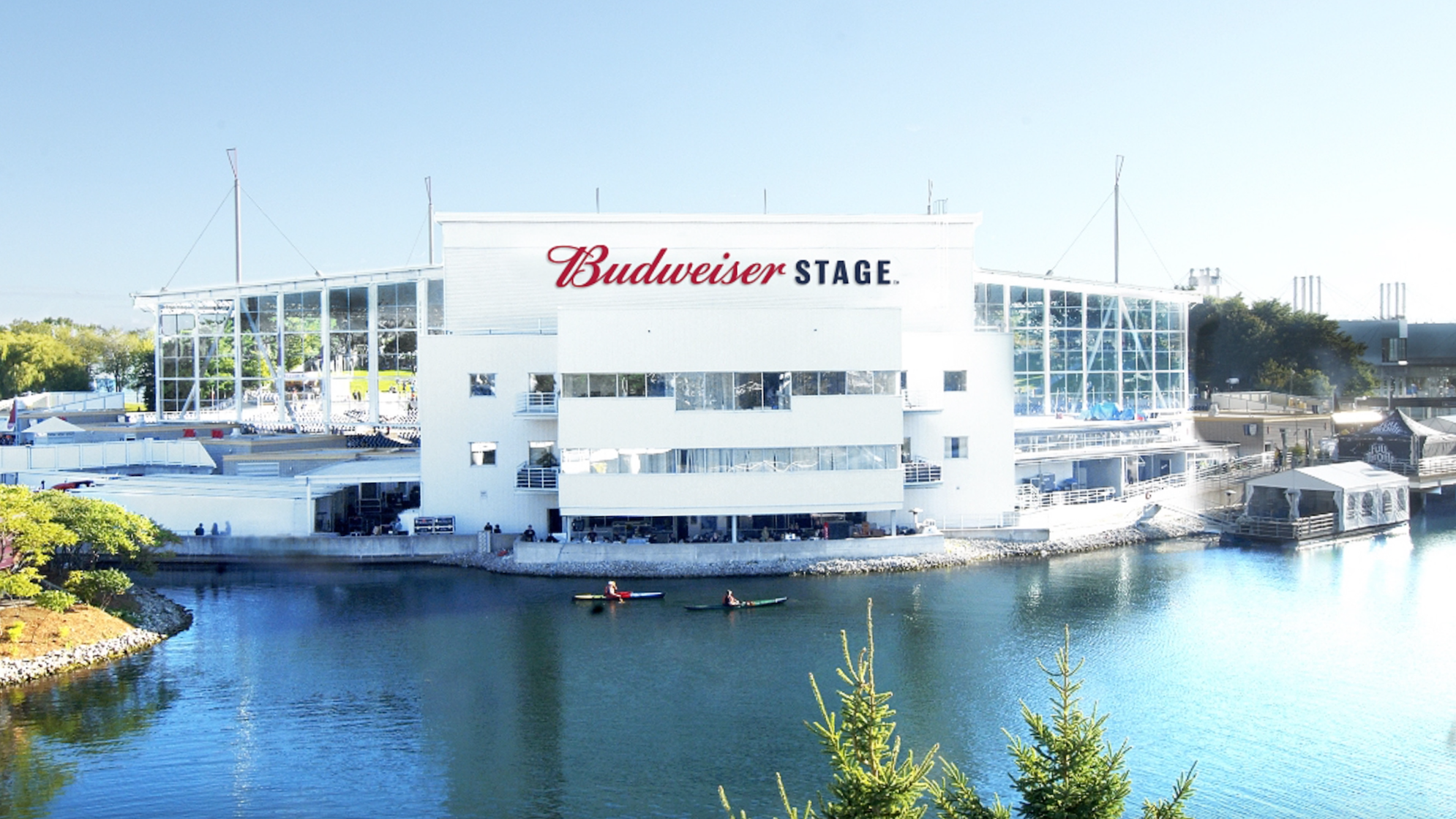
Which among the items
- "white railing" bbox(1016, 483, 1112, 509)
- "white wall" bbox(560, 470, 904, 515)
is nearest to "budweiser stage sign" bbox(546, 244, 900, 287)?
"white wall" bbox(560, 470, 904, 515)

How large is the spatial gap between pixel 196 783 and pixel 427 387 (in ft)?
68.2

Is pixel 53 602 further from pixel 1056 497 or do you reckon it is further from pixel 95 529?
pixel 1056 497

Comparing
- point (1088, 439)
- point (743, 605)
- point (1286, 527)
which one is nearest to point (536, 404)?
point (743, 605)

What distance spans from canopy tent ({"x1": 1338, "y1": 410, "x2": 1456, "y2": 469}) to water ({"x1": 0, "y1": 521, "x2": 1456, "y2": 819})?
1726 cm

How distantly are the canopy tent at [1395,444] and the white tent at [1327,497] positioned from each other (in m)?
4.35

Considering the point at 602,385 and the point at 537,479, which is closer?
the point at 602,385

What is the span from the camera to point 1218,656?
26.9 meters

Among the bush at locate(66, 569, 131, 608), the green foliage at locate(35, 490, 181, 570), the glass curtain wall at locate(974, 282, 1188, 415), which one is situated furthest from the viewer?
the glass curtain wall at locate(974, 282, 1188, 415)

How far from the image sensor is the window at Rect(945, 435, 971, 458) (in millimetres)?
39719

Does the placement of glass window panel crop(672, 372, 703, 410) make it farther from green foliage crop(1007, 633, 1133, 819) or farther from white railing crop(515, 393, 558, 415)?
green foliage crop(1007, 633, 1133, 819)

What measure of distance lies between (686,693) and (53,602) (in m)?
16.6

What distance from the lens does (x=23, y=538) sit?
27.7 m

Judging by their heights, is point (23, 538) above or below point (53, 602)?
above

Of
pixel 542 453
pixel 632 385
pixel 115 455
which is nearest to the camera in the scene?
pixel 632 385
